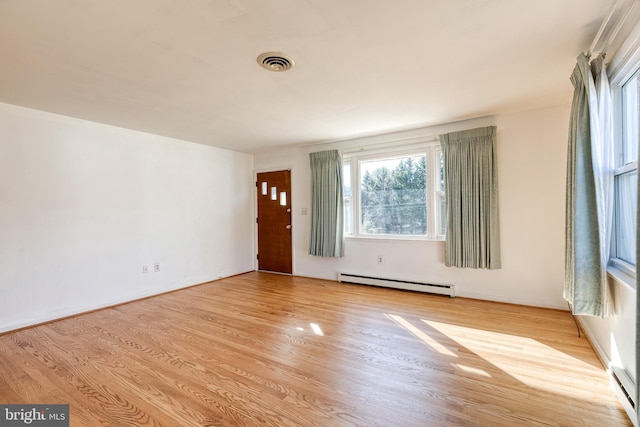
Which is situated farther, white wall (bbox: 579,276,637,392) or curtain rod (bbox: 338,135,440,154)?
curtain rod (bbox: 338,135,440,154)

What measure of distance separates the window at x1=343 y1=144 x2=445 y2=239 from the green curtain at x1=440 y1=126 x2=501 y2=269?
0.22 meters

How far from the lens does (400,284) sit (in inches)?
170

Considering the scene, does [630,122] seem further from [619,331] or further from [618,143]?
[619,331]

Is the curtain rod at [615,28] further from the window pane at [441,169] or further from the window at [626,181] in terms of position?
the window pane at [441,169]

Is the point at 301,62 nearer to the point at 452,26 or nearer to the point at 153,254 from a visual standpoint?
the point at 452,26

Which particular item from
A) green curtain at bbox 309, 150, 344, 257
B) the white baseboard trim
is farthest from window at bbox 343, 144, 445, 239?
the white baseboard trim

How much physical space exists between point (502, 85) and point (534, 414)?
264cm

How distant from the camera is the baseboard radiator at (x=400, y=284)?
3.99 meters

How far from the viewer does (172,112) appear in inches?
131

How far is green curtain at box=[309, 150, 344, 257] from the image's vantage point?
15.8ft

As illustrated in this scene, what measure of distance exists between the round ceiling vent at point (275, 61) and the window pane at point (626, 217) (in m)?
2.41

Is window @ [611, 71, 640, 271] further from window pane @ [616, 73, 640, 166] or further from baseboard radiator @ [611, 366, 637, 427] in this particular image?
baseboard radiator @ [611, 366, 637, 427]

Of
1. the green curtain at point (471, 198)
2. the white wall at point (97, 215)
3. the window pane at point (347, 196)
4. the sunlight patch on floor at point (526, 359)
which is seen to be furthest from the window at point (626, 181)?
the white wall at point (97, 215)

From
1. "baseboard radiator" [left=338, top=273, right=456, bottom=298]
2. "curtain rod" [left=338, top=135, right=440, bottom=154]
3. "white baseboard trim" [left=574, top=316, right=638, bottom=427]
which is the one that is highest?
"curtain rod" [left=338, top=135, right=440, bottom=154]
